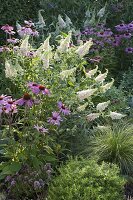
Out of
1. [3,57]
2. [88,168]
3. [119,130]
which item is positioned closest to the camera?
[88,168]

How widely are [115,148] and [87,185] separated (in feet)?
3.20

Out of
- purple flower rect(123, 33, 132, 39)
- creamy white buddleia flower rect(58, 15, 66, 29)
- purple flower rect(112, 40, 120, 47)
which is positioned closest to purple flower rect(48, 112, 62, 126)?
creamy white buddleia flower rect(58, 15, 66, 29)

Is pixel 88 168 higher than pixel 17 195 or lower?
higher

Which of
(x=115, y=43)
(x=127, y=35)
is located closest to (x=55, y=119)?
(x=115, y=43)

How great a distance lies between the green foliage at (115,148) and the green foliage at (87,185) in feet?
2.26

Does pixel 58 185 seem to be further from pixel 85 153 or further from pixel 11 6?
pixel 11 6

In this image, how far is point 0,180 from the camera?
4.43 m

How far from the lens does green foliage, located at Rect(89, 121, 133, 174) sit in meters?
4.50

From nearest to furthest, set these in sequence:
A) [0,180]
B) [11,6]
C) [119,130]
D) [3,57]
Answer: [0,180], [119,130], [3,57], [11,6]

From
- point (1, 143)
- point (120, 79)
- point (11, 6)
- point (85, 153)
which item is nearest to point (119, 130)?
point (85, 153)

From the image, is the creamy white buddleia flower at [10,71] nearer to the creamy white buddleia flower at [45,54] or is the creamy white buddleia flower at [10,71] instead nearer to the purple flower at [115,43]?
the creamy white buddleia flower at [45,54]

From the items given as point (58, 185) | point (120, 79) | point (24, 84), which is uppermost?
point (24, 84)

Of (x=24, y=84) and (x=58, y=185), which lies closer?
(x=58, y=185)

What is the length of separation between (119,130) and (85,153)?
1.41 ft
